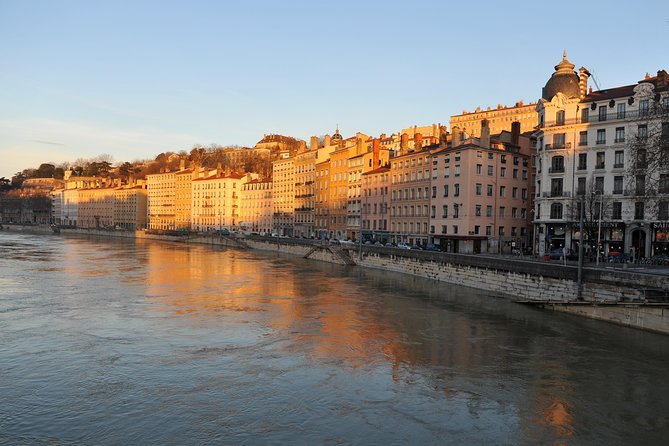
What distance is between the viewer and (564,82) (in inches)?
2345

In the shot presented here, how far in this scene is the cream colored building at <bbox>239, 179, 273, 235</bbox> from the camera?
138875 mm

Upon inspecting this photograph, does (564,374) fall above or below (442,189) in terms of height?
below

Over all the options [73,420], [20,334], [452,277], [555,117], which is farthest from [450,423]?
[555,117]

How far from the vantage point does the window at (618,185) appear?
5372 centimetres

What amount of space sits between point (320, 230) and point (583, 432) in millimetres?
93763

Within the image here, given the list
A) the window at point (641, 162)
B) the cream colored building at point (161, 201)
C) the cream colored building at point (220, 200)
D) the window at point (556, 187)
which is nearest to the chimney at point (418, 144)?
the window at point (556, 187)

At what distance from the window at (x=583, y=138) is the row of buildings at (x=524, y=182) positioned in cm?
11

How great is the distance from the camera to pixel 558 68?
6100 centimetres

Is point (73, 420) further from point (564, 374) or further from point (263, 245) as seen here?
point (263, 245)

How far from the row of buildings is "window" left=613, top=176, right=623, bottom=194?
93 millimetres

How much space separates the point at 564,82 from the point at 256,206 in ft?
317

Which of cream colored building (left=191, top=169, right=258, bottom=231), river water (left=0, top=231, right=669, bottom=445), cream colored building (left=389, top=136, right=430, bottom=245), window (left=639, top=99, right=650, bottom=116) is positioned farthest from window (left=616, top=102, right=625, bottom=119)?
cream colored building (left=191, top=169, right=258, bottom=231)

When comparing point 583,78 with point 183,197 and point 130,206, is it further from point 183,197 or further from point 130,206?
point 130,206

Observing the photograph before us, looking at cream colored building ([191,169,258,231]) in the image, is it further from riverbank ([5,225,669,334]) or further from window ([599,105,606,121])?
window ([599,105,606,121])
